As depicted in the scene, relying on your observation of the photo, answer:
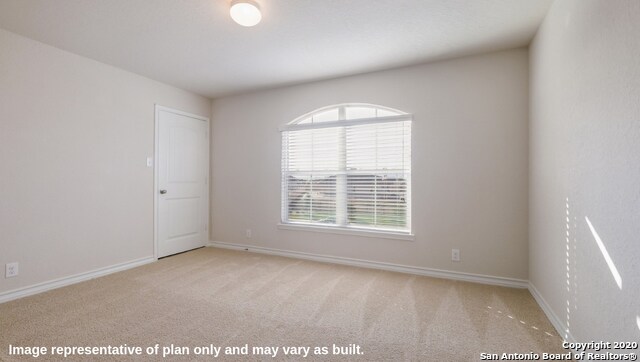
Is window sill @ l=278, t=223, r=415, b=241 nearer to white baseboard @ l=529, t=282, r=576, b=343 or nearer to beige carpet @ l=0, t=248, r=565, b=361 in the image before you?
beige carpet @ l=0, t=248, r=565, b=361

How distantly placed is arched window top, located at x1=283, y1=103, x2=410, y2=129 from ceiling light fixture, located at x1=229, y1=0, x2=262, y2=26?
1803 mm

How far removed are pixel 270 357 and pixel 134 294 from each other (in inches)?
70.6

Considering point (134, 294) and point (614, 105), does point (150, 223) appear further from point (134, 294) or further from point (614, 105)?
point (614, 105)

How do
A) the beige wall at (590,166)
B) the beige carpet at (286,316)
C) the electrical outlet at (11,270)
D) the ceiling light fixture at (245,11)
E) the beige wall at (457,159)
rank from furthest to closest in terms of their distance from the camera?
the beige wall at (457,159)
the electrical outlet at (11,270)
the ceiling light fixture at (245,11)
the beige carpet at (286,316)
the beige wall at (590,166)

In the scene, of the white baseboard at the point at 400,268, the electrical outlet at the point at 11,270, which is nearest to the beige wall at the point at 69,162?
the electrical outlet at the point at 11,270

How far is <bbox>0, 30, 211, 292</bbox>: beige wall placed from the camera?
8.77 feet

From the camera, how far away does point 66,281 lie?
3.01m

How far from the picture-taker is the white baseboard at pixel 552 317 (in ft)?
6.36

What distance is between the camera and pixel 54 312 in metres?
2.37

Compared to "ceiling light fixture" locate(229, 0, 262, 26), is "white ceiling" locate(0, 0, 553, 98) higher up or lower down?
higher up

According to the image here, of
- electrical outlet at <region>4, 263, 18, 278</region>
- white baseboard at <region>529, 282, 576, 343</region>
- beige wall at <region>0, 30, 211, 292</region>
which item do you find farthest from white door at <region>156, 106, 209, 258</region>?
white baseboard at <region>529, 282, 576, 343</region>

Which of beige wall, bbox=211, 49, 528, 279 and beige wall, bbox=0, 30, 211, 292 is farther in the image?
beige wall, bbox=211, 49, 528, 279

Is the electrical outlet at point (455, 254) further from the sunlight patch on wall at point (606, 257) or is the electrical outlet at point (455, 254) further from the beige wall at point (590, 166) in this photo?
the sunlight patch on wall at point (606, 257)

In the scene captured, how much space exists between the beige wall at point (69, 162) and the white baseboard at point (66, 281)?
0.16 feet
